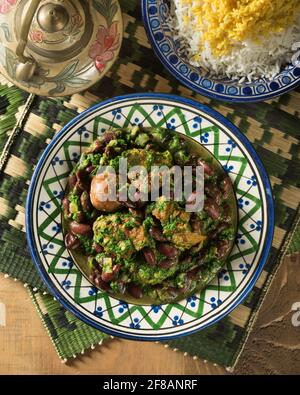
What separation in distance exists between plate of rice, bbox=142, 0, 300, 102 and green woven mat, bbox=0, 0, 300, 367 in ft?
0.53

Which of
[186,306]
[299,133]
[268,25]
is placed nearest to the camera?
[268,25]

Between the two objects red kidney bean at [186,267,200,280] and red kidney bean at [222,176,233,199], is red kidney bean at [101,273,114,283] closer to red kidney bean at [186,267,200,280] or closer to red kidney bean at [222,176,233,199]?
red kidney bean at [186,267,200,280]

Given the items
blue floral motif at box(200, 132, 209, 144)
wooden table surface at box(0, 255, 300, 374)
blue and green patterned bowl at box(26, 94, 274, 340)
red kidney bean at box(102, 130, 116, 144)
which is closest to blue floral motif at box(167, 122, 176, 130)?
blue and green patterned bowl at box(26, 94, 274, 340)

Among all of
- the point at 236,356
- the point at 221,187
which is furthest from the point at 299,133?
the point at 236,356

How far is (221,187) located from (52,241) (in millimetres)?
696

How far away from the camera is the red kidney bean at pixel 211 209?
5.92 ft

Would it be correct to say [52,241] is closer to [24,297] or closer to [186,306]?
[24,297]

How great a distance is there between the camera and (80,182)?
6.09 feet

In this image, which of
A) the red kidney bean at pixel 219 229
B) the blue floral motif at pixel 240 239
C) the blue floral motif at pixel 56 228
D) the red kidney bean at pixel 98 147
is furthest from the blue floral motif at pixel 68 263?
the blue floral motif at pixel 240 239

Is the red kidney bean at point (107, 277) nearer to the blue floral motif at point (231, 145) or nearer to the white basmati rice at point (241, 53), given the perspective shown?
the blue floral motif at point (231, 145)

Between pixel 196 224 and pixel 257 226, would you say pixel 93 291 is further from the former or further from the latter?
pixel 257 226

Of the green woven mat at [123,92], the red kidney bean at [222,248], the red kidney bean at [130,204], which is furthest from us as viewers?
the green woven mat at [123,92]

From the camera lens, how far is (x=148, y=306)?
75.9 inches

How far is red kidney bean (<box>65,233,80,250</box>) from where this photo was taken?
6.17ft
